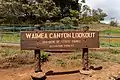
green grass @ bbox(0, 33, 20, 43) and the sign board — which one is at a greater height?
the sign board

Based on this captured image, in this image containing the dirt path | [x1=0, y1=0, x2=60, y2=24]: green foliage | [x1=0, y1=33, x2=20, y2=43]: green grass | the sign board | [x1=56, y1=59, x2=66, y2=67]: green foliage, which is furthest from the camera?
[x1=0, y1=0, x2=60, y2=24]: green foliage

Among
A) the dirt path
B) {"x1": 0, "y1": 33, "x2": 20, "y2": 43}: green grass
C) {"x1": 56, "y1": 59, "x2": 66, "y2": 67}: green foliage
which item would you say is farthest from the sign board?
{"x1": 0, "y1": 33, "x2": 20, "y2": 43}: green grass

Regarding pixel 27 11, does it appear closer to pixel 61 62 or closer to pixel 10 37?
pixel 10 37

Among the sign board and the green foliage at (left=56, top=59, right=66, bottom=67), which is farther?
the green foliage at (left=56, top=59, right=66, bottom=67)

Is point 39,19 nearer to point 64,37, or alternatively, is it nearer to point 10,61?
point 10,61

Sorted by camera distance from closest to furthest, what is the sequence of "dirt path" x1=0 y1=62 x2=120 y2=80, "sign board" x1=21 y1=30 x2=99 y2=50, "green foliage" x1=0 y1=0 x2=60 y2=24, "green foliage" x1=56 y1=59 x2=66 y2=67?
"sign board" x1=21 y1=30 x2=99 y2=50, "dirt path" x1=0 y1=62 x2=120 y2=80, "green foliage" x1=56 y1=59 x2=66 y2=67, "green foliage" x1=0 y1=0 x2=60 y2=24

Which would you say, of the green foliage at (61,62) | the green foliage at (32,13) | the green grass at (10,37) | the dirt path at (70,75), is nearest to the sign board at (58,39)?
the dirt path at (70,75)

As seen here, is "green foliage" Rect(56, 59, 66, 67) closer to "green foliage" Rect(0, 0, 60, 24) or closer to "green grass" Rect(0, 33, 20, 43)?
"green grass" Rect(0, 33, 20, 43)

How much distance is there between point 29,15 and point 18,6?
194 cm

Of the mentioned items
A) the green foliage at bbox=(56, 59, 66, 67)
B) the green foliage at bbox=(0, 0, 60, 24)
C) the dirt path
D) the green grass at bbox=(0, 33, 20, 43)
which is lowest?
the dirt path

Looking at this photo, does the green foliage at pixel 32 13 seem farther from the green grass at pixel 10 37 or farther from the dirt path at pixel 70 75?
the dirt path at pixel 70 75

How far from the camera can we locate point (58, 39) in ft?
35.9

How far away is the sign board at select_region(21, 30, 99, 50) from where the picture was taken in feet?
35.9

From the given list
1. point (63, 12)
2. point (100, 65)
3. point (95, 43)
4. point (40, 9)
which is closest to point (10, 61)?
point (100, 65)
